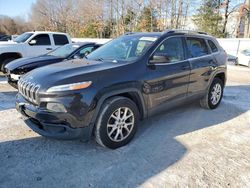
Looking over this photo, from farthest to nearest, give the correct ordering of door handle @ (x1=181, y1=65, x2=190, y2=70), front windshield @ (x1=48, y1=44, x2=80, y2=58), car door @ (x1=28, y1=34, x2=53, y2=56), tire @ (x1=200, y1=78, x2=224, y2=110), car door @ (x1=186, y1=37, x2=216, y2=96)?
car door @ (x1=28, y1=34, x2=53, y2=56) < front windshield @ (x1=48, y1=44, x2=80, y2=58) < tire @ (x1=200, y1=78, x2=224, y2=110) < car door @ (x1=186, y1=37, x2=216, y2=96) < door handle @ (x1=181, y1=65, x2=190, y2=70)

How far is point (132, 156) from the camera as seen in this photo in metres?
3.79

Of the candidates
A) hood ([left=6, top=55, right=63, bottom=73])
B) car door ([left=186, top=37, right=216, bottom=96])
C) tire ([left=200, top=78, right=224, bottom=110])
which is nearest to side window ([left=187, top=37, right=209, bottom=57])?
car door ([left=186, top=37, right=216, bottom=96])

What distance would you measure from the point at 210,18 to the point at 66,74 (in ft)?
94.0

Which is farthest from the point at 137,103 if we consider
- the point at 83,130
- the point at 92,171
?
the point at 92,171

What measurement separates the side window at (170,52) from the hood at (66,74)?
689mm

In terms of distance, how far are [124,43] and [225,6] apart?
29.3 meters

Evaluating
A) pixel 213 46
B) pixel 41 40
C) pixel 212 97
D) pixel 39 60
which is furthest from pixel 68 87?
pixel 41 40

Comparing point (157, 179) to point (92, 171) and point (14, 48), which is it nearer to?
point (92, 171)

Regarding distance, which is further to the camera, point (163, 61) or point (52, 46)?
point (52, 46)

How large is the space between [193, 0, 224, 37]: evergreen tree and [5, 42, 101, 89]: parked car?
23758mm

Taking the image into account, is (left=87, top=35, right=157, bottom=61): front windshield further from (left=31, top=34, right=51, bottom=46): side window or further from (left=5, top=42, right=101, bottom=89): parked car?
(left=31, top=34, right=51, bottom=46): side window

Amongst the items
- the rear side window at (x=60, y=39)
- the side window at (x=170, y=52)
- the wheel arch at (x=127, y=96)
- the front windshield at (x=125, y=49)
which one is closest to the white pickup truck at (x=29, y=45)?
the rear side window at (x=60, y=39)

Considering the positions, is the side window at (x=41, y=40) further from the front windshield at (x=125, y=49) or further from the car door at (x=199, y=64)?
the car door at (x=199, y=64)

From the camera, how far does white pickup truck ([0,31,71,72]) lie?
10297 mm
